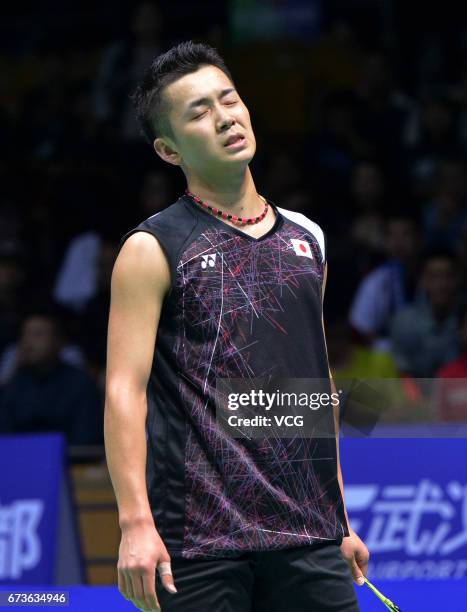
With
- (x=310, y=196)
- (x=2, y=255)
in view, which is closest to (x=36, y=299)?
(x=2, y=255)

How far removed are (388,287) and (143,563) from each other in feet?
16.6

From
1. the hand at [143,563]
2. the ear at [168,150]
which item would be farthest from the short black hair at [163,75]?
the hand at [143,563]

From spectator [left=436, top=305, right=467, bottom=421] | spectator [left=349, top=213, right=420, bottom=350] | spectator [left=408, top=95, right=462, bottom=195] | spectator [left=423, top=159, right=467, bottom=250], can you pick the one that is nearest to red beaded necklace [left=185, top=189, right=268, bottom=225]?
spectator [left=436, top=305, right=467, bottom=421]

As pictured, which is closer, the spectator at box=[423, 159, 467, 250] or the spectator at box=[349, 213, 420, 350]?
the spectator at box=[349, 213, 420, 350]

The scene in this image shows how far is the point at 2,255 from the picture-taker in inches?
331

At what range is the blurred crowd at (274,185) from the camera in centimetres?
672

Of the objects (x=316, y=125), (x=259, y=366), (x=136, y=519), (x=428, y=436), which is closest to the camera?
(x=136, y=519)

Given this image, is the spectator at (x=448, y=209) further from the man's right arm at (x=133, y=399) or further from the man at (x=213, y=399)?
the man's right arm at (x=133, y=399)

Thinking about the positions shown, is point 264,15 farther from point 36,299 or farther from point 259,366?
point 259,366

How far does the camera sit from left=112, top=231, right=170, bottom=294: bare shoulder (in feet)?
8.71

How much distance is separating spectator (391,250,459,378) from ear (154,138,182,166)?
3864mm

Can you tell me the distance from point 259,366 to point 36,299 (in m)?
4.90

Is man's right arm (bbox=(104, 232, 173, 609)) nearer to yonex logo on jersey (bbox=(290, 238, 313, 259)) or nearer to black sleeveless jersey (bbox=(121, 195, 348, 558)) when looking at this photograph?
black sleeveless jersey (bbox=(121, 195, 348, 558))

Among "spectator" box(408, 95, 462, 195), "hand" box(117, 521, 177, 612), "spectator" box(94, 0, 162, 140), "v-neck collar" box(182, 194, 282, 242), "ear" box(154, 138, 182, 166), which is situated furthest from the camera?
"spectator" box(94, 0, 162, 140)
